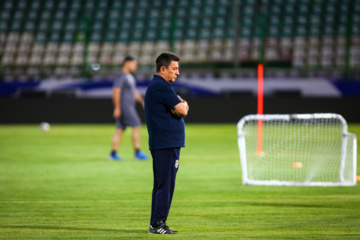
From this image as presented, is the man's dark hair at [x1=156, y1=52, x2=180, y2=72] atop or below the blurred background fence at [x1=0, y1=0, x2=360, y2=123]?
below

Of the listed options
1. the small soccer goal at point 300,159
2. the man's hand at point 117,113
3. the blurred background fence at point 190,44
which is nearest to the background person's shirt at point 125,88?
the man's hand at point 117,113

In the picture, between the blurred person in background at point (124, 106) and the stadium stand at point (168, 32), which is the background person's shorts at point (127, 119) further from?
the stadium stand at point (168, 32)

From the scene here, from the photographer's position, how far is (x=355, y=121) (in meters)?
25.6

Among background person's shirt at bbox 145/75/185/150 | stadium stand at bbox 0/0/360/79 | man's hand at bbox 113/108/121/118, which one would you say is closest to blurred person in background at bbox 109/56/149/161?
man's hand at bbox 113/108/121/118

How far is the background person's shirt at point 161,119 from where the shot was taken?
6379 mm

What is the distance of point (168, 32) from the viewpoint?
31703 mm

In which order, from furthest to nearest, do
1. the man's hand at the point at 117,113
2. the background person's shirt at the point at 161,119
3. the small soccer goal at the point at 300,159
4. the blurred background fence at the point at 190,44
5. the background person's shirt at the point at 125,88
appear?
the blurred background fence at the point at 190,44, the background person's shirt at the point at 125,88, the man's hand at the point at 117,113, the small soccer goal at the point at 300,159, the background person's shirt at the point at 161,119

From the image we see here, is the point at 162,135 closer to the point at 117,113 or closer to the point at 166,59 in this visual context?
the point at 166,59

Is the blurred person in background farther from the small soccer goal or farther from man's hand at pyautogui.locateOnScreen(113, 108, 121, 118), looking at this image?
the small soccer goal

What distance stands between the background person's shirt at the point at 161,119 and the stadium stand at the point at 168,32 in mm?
21843

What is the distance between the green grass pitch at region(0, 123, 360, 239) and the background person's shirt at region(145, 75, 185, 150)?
0.90 meters

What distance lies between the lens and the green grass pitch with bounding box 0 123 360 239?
681cm

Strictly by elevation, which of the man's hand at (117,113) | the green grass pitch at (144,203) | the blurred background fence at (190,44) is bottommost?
the green grass pitch at (144,203)

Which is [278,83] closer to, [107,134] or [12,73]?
[107,134]
